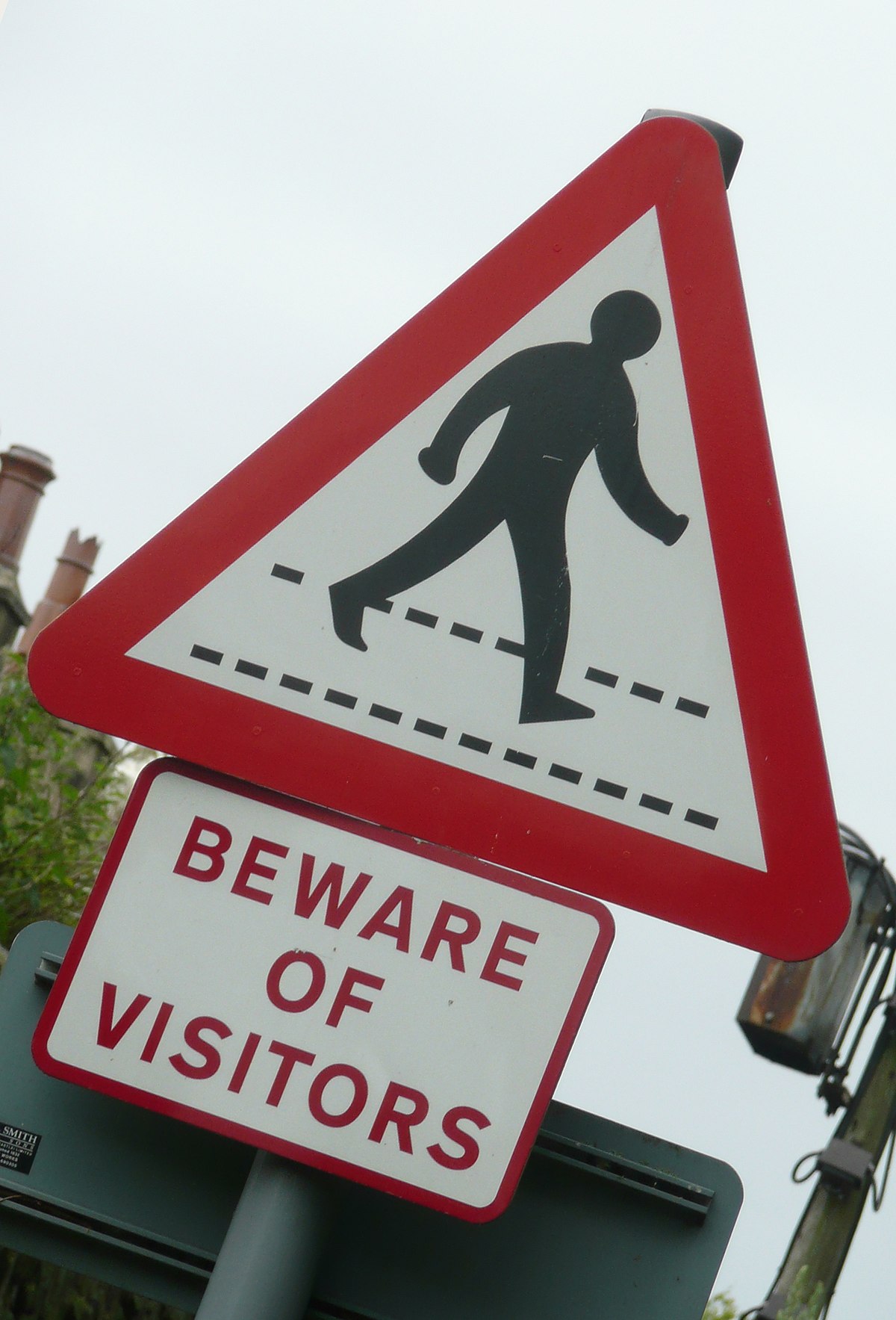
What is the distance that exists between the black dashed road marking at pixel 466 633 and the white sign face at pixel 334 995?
211mm

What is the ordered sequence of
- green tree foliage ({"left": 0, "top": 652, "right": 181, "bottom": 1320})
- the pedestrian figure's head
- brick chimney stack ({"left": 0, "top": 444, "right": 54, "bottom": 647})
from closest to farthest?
the pedestrian figure's head
green tree foliage ({"left": 0, "top": 652, "right": 181, "bottom": 1320})
brick chimney stack ({"left": 0, "top": 444, "right": 54, "bottom": 647})

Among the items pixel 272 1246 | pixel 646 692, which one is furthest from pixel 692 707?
pixel 272 1246

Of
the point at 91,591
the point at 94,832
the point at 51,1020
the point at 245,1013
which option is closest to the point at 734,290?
the point at 91,591

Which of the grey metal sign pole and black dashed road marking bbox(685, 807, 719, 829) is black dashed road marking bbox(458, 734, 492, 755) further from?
the grey metal sign pole

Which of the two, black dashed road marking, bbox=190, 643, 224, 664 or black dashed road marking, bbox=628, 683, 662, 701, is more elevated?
black dashed road marking, bbox=628, 683, 662, 701

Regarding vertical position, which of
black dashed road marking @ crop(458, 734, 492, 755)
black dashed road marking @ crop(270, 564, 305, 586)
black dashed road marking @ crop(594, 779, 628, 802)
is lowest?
black dashed road marking @ crop(458, 734, 492, 755)

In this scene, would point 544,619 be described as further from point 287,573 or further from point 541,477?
point 287,573

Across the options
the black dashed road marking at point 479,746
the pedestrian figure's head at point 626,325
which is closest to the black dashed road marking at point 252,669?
the black dashed road marking at point 479,746

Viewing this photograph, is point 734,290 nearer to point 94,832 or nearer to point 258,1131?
point 258,1131

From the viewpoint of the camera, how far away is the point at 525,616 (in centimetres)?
133

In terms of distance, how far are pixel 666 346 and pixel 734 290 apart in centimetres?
10

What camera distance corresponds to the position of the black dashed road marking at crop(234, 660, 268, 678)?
1.32 metres

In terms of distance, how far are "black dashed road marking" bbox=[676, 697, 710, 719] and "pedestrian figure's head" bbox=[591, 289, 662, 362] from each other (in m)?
0.37

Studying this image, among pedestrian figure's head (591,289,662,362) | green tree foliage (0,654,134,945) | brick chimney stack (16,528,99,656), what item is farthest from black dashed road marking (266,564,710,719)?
brick chimney stack (16,528,99,656)
